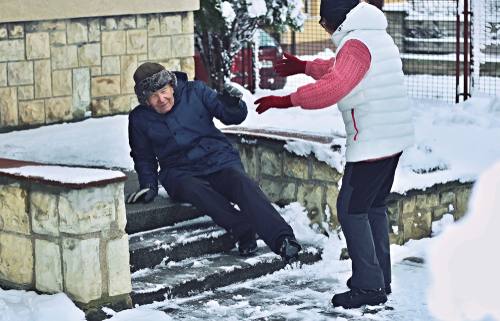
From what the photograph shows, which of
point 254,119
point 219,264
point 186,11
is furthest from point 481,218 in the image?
point 186,11

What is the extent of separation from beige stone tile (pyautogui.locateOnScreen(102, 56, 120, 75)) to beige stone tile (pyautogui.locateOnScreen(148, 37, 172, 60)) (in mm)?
367

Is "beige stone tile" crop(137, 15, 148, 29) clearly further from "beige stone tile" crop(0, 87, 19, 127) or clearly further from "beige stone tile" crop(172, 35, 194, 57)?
"beige stone tile" crop(0, 87, 19, 127)

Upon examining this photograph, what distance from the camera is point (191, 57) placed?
300 inches

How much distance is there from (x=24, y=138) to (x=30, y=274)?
235cm

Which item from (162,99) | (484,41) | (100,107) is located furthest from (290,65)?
(484,41)

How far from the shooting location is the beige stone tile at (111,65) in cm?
702

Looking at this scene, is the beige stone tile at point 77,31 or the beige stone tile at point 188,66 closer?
the beige stone tile at point 77,31

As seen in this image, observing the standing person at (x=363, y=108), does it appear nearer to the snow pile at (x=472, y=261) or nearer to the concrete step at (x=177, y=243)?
the snow pile at (x=472, y=261)

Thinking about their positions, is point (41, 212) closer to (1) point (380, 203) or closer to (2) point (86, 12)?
(1) point (380, 203)

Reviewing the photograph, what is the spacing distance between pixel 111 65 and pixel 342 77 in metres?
3.74

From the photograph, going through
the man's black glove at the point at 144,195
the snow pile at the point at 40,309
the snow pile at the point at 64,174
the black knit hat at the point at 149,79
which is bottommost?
the snow pile at the point at 40,309

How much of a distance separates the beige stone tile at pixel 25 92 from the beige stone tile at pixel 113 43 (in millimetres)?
775

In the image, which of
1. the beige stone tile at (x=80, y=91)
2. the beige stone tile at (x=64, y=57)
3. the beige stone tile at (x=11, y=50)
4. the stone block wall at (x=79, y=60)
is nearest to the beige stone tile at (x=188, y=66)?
the stone block wall at (x=79, y=60)

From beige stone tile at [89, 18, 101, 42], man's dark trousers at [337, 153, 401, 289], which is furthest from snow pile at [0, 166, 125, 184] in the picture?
beige stone tile at [89, 18, 101, 42]
